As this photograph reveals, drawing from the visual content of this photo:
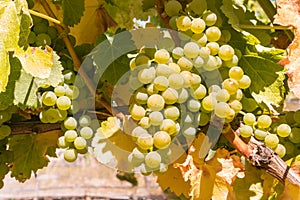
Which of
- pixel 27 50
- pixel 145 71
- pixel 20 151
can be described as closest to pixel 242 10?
pixel 145 71

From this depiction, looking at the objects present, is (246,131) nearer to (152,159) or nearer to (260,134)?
(260,134)

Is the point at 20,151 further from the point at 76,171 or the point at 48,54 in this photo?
the point at 76,171

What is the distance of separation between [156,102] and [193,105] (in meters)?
0.07

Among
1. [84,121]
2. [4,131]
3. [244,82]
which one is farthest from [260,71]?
[4,131]

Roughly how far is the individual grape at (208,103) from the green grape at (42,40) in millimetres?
324

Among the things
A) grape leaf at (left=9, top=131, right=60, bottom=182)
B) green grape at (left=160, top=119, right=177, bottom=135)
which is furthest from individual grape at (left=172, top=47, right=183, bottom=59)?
grape leaf at (left=9, top=131, right=60, bottom=182)

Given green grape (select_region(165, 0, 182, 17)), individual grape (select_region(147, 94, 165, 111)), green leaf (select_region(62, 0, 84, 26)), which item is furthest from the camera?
green leaf (select_region(62, 0, 84, 26))

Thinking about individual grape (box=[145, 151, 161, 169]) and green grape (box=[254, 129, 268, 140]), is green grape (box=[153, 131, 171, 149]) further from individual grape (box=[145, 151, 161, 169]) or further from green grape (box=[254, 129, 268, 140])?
green grape (box=[254, 129, 268, 140])

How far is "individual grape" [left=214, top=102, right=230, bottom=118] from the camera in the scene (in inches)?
33.8

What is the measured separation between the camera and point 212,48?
2.89 ft

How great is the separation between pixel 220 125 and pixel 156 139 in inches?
5.4

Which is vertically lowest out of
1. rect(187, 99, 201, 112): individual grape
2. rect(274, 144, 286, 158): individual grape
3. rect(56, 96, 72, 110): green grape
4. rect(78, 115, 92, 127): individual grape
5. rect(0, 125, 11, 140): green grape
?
rect(0, 125, 11, 140): green grape

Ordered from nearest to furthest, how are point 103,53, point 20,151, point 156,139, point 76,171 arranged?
point 156,139, point 103,53, point 20,151, point 76,171

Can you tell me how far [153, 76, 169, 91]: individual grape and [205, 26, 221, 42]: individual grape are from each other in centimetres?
12
